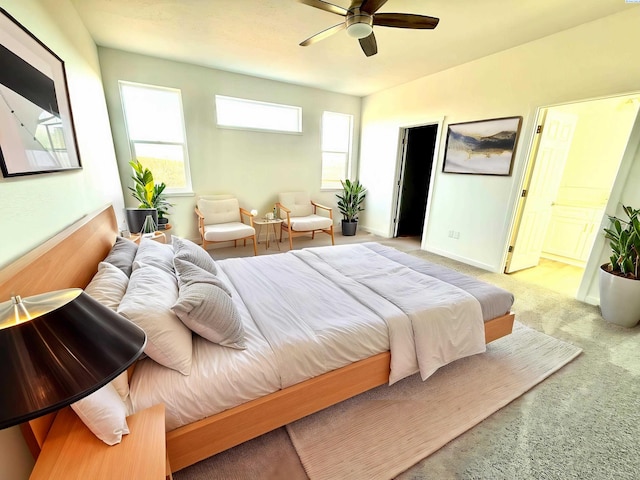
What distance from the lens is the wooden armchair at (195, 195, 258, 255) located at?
11.6 ft

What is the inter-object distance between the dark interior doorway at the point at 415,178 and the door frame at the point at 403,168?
5cm

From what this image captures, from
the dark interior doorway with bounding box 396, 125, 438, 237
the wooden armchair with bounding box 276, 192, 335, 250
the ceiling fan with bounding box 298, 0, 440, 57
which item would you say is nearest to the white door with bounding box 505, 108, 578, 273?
the dark interior doorway with bounding box 396, 125, 438, 237

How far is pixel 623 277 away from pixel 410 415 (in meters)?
2.32

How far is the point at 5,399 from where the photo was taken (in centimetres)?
42

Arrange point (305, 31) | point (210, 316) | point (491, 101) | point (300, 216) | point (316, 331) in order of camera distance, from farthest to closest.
Result: point (300, 216) → point (491, 101) → point (305, 31) → point (316, 331) → point (210, 316)

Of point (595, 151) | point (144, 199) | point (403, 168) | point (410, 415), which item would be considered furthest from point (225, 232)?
point (595, 151)

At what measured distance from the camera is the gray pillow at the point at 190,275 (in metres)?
1.40

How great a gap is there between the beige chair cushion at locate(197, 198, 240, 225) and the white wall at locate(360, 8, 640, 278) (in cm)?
271

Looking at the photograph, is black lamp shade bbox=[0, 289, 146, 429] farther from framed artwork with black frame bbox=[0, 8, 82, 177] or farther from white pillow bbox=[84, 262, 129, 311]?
framed artwork with black frame bbox=[0, 8, 82, 177]

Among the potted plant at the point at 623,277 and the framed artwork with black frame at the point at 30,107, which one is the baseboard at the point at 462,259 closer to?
the potted plant at the point at 623,277

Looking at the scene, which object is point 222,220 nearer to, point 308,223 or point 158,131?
point 308,223

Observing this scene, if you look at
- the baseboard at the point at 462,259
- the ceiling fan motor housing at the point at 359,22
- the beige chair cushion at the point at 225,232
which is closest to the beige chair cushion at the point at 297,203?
the beige chair cushion at the point at 225,232

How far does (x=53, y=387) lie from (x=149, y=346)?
0.66 m

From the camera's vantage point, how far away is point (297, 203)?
184 inches
